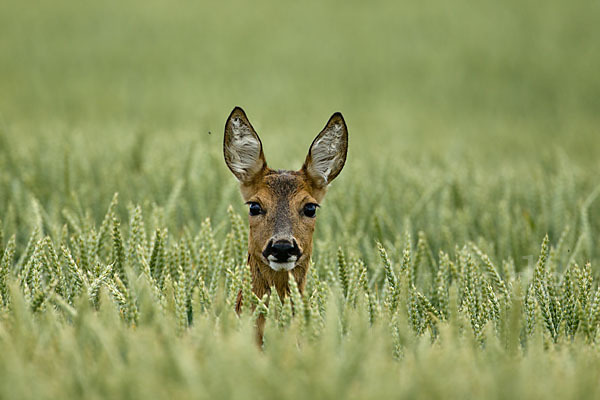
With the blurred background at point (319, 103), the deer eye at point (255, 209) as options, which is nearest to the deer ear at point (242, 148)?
the deer eye at point (255, 209)

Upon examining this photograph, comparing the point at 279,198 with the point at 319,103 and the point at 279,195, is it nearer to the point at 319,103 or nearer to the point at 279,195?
the point at 279,195

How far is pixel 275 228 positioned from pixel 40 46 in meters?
15.5

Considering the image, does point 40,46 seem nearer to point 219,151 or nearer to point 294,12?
point 294,12

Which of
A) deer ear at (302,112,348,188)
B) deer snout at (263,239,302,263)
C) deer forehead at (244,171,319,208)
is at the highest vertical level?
deer ear at (302,112,348,188)

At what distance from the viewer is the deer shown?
358 cm

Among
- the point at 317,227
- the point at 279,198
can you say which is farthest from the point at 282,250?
the point at 317,227

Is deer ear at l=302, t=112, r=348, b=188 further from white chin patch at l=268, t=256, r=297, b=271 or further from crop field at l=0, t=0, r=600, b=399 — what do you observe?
white chin patch at l=268, t=256, r=297, b=271

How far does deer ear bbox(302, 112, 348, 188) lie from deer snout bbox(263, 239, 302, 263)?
0.64 meters

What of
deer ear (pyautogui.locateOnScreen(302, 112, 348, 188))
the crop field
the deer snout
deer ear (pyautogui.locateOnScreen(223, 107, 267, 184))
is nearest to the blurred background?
the crop field

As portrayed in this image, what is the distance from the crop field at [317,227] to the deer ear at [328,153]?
0.49 m

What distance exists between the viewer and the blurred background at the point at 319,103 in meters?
5.61

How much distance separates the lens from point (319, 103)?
1422cm

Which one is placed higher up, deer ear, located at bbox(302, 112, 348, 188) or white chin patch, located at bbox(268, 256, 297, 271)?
deer ear, located at bbox(302, 112, 348, 188)

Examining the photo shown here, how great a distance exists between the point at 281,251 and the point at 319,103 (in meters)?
11.0
